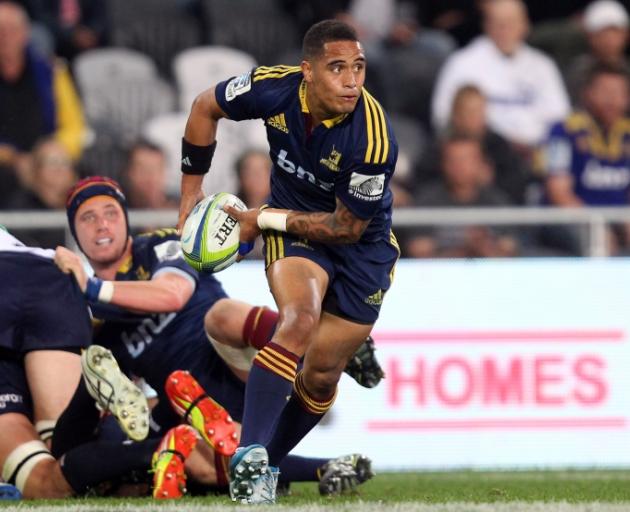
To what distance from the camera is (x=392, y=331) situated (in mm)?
8984

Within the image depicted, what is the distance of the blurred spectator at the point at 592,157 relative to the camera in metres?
11.6

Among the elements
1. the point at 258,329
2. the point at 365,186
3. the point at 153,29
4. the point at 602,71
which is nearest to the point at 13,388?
the point at 258,329

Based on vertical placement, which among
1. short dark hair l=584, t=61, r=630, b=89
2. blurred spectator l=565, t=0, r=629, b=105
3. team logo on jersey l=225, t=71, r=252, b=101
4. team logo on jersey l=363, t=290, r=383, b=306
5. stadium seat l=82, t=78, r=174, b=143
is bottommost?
team logo on jersey l=363, t=290, r=383, b=306

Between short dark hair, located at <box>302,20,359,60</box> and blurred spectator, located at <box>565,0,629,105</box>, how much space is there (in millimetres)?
6749

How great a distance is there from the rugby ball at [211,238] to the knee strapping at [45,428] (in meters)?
1.31

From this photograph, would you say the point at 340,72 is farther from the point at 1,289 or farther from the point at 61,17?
the point at 61,17

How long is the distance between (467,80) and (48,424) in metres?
6.01

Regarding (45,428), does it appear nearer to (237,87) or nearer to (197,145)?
(197,145)

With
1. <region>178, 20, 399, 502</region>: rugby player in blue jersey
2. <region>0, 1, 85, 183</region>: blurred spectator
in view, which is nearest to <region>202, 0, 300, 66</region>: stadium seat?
<region>0, 1, 85, 183</region>: blurred spectator

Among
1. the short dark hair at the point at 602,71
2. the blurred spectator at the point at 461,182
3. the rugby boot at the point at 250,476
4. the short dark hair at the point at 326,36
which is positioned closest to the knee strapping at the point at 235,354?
the rugby boot at the point at 250,476

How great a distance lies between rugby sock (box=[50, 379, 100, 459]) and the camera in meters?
6.75

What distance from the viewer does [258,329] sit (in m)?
6.98

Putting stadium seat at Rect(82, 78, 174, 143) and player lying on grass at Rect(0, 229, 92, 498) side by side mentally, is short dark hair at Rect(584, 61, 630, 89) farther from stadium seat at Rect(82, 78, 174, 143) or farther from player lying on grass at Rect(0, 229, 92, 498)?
player lying on grass at Rect(0, 229, 92, 498)

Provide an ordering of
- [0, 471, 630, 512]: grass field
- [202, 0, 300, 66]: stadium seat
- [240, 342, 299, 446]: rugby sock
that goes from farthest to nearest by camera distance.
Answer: [202, 0, 300, 66]: stadium seat, [240, 342, 299, 446]: rugby sock, [0, 471, 630, 512]: grass field
